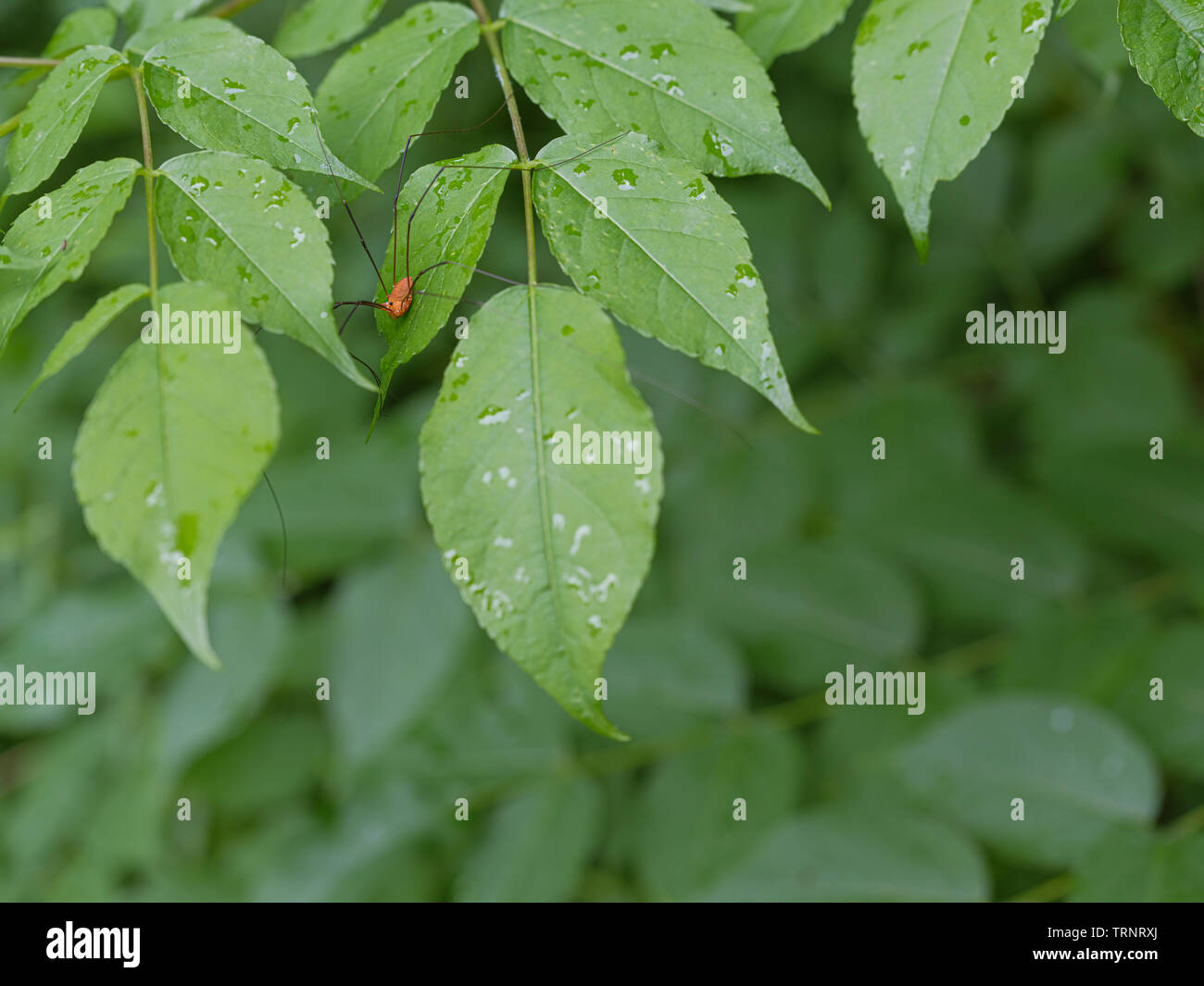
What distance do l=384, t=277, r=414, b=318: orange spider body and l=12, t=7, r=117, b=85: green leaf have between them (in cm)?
45

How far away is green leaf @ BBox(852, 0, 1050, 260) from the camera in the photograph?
2.12ft

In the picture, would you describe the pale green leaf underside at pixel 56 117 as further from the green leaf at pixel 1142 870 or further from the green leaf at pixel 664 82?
the green leaf at pixel 1142 870

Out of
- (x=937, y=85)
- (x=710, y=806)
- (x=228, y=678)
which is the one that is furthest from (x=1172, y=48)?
(x=228, y=678)

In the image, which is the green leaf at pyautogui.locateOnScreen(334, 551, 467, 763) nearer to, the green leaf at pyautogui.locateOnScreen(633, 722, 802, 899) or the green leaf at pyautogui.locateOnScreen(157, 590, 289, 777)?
the green leaf at pyautogui.locateOnScreen(157, 590, 289, 777)

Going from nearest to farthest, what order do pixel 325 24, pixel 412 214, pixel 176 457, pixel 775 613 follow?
pixel 176 457
pixel 412 214
pixel 325 24
pixel 775 613

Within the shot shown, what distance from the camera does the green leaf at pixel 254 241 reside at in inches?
22.6

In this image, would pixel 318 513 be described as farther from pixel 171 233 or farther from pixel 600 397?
pixel 600 397

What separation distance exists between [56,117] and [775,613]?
3.95 feet

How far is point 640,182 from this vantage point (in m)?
0.62

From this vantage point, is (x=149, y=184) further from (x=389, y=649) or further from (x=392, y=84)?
(x=389, y=649)

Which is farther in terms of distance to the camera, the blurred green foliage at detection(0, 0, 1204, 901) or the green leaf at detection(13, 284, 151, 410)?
the blurred green foliage at detection(0, 0, 1204, 901)

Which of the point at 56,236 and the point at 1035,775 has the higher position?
the point at 56,236

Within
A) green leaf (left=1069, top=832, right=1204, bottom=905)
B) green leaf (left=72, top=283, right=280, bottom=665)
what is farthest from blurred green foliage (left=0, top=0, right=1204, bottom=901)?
green leaf (left=72, top=283, right=280, bottom=665)

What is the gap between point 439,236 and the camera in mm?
627
